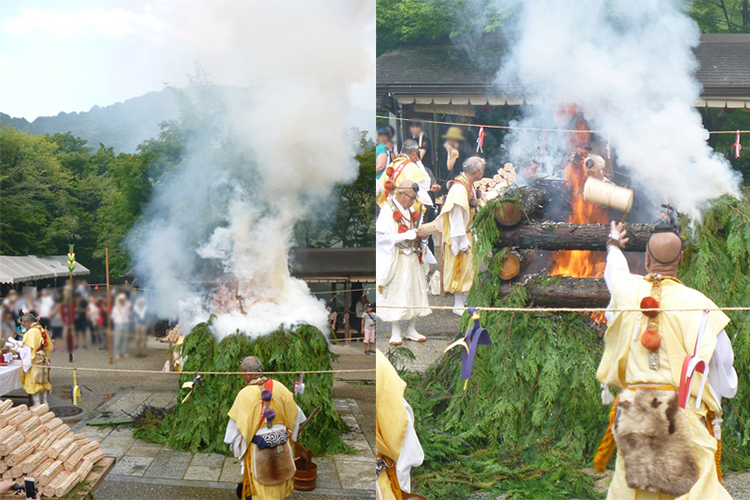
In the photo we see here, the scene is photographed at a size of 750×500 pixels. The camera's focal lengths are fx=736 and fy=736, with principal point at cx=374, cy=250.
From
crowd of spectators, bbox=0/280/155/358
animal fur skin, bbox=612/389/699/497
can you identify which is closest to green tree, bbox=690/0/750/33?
animal fur skin, bbox=612/389/699/497

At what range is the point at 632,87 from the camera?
5.49 m

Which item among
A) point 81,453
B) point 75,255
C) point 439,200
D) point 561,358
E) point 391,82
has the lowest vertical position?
point 81,453

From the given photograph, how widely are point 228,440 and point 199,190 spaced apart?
1.90 metres

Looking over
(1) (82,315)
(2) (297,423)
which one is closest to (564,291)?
(2) (297,423)

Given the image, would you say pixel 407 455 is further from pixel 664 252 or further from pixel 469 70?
pixel 469 70

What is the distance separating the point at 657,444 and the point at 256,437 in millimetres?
2682

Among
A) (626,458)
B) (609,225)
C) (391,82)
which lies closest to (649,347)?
(626,458)

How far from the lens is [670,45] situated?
5.44m

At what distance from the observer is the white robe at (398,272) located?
5695 millimetres

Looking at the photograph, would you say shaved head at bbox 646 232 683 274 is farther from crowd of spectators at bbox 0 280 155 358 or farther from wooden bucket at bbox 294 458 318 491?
crowd of spectators at bbox 0 280 155 358

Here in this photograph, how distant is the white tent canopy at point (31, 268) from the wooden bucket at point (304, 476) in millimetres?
2214

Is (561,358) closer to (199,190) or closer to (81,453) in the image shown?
(199,190)

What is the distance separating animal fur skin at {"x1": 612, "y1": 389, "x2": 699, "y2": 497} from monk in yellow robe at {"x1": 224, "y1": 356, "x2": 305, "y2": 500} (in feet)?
7.65

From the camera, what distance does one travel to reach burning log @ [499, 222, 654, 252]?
546cm
